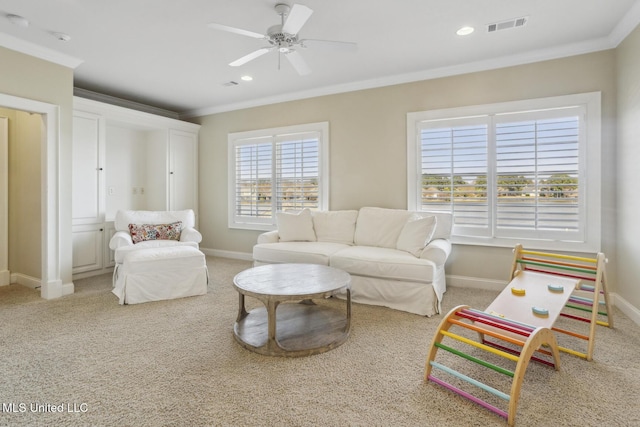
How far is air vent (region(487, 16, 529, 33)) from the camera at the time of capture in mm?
2910

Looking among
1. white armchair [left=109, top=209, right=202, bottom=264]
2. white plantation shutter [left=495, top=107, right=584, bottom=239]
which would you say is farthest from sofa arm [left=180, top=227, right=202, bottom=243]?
white plantation shutter [left=495, top=107, right=584, bottom=239]

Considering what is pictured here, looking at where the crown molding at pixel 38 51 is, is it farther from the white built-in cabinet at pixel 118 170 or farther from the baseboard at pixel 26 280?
the baseboard at pixel 26 280

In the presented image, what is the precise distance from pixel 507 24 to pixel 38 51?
461 cm

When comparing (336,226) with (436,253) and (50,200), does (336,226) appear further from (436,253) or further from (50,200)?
(50,200)

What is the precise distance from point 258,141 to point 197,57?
186cm

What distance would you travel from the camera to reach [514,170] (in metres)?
3.69

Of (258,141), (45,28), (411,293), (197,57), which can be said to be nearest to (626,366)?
(411,293)

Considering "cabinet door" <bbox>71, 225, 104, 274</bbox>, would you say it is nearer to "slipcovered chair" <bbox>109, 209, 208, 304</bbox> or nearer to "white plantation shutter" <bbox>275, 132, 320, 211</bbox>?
"slipcovered chair" <bbox>109, 209, 208, 304</bbox>

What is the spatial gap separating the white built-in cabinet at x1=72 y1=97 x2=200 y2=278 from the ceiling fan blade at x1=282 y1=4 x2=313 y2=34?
330cm

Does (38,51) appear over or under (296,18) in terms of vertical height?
over

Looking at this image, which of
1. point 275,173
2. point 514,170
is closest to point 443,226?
point 514,170

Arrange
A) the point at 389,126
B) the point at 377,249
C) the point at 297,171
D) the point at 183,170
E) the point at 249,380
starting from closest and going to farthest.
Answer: the point at 249,380 → the point at 377,249 → the point at 389,126 → the point at 297,171 → the point at 183,170

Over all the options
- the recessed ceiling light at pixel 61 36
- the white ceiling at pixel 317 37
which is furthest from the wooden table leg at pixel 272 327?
the recessed ceiling light at pixel 61 36

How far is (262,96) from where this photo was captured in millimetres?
5203
